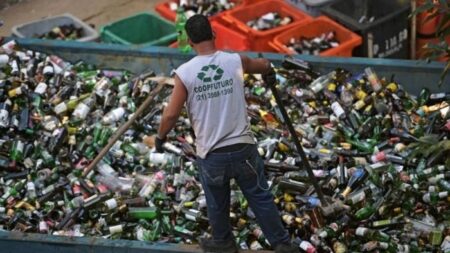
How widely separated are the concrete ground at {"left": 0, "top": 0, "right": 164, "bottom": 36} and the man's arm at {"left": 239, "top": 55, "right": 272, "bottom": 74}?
16.2 feet

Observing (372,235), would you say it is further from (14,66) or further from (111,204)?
(14,66)

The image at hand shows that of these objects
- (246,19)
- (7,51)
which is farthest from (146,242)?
(246,19)

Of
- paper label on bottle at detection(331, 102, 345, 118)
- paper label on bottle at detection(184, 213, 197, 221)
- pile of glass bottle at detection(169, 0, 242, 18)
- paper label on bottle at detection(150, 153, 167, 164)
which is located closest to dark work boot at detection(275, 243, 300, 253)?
paper label on bottle at detection(184, 213, 197, 221)

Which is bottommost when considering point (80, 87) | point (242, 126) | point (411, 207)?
point (411, 207)

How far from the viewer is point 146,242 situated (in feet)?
17.9

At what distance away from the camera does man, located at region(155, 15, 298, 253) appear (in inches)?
191

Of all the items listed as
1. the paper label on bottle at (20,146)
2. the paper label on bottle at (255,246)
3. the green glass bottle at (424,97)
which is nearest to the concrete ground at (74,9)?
the paper label on bottle at (20,146)

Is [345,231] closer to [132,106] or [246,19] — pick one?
[132,106]

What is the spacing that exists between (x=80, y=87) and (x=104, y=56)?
46 centimetres

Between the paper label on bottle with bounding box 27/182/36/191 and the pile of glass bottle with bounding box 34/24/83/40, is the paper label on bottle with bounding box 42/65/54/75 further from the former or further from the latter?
the paper label on bottle with bounding box 27/182/36/191

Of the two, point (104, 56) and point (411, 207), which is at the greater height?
point (104, 56)

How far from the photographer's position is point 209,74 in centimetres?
484

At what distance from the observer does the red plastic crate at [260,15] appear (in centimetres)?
799

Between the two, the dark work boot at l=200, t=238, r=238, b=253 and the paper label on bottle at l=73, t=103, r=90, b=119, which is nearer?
the dark work boot at l=200, t=238, r=238, b=253
